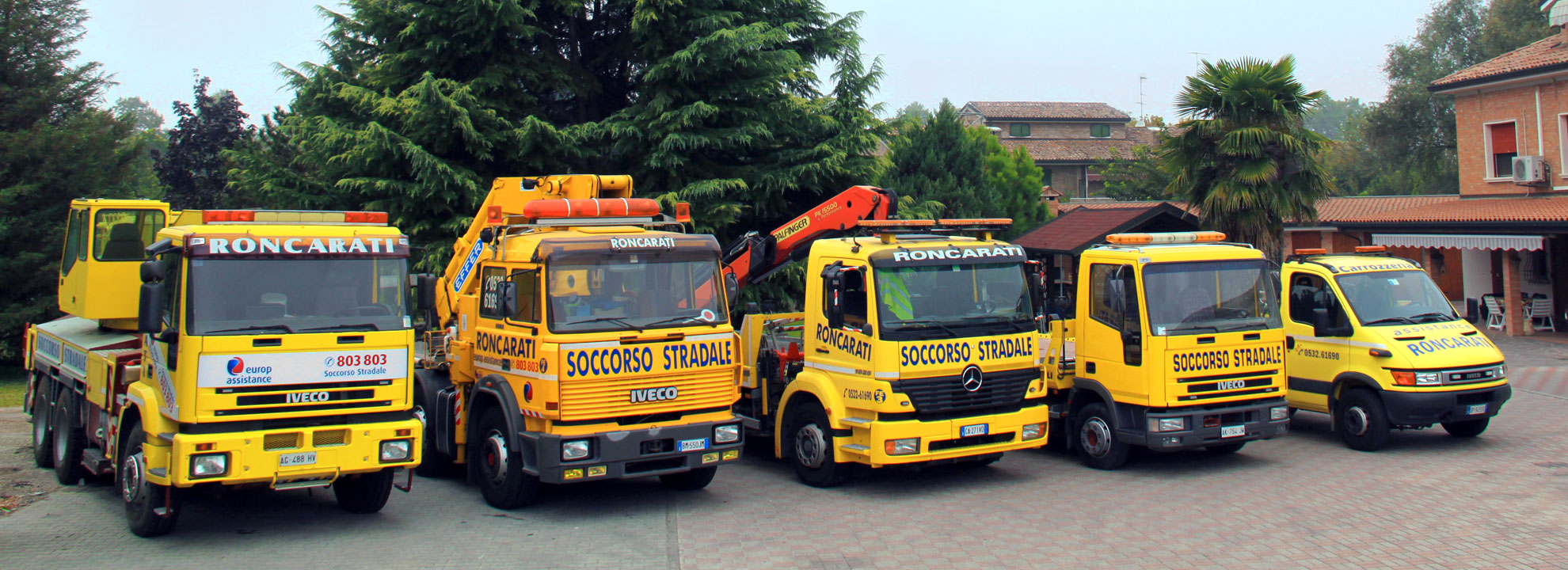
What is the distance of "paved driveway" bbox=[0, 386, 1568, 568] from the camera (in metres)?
8.56

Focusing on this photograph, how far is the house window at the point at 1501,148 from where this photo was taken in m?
26.3

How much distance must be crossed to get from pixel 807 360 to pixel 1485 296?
2084cm

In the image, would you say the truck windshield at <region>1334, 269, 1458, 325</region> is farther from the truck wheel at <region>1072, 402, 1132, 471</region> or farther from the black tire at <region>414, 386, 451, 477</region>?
the black tire at <region>414, 386, 451, 477</region>

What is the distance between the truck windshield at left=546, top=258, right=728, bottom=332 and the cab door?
24.2ft

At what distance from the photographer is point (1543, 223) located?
21781 millimetres

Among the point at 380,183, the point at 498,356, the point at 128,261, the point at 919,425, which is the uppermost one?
the point at 380,183

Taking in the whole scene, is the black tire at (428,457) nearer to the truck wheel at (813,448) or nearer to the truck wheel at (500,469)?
the truck wheel at (500,469)

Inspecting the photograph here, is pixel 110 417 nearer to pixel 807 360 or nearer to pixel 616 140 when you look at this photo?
pixel 807 360

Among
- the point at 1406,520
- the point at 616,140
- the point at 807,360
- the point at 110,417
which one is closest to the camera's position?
the point at 1406,520

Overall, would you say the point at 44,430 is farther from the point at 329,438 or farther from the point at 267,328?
the point at 329,438

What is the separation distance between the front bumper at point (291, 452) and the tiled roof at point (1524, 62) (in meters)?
26.0

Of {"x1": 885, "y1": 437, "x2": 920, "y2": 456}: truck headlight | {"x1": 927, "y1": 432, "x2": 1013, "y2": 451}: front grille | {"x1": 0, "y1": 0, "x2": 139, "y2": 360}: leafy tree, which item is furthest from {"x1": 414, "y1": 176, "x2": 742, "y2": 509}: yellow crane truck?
{"x1": 0, "y1": 0, "x2": 139, "y2": 360}: leafy tree

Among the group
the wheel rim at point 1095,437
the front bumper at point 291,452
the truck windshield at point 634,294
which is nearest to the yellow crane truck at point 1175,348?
the wheel rim at point 1095,437

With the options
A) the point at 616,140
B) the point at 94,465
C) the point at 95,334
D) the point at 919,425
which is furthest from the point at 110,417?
the point at 616,140
